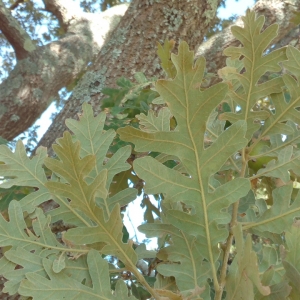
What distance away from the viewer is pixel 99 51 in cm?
167

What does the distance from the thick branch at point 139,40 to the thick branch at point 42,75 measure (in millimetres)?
870

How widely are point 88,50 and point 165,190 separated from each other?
252cm

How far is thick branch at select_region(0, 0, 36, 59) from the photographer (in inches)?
101

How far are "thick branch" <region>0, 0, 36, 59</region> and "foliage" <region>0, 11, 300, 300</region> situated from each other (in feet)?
6.71

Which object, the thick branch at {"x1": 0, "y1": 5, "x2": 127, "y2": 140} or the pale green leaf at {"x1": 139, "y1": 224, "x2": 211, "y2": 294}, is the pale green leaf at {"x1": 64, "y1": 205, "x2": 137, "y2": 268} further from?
the thick branch at {"x1": 0, "y1": 5, "x2": 127, "y2": 140}

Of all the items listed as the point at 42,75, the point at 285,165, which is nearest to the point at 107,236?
the point at 285,165

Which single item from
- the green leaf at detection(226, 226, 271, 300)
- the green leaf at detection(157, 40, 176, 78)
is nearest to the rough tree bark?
the green leaf at detection(157, 40, 176, 78)

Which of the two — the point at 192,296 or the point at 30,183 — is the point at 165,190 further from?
the point at 30,183

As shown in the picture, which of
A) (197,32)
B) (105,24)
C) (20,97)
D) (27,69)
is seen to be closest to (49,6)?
(105,24)

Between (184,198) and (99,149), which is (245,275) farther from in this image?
(99,149)

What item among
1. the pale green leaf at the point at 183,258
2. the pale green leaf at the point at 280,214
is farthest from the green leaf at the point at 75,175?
the pale green leaf at the point at 280,214

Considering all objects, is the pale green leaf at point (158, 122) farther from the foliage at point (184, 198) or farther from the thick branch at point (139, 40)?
the thick branch at point (139, 40)

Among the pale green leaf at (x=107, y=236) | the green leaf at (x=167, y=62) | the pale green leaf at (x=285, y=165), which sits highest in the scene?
the green leaf at (x=167, y=62)

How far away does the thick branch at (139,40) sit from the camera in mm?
1436
